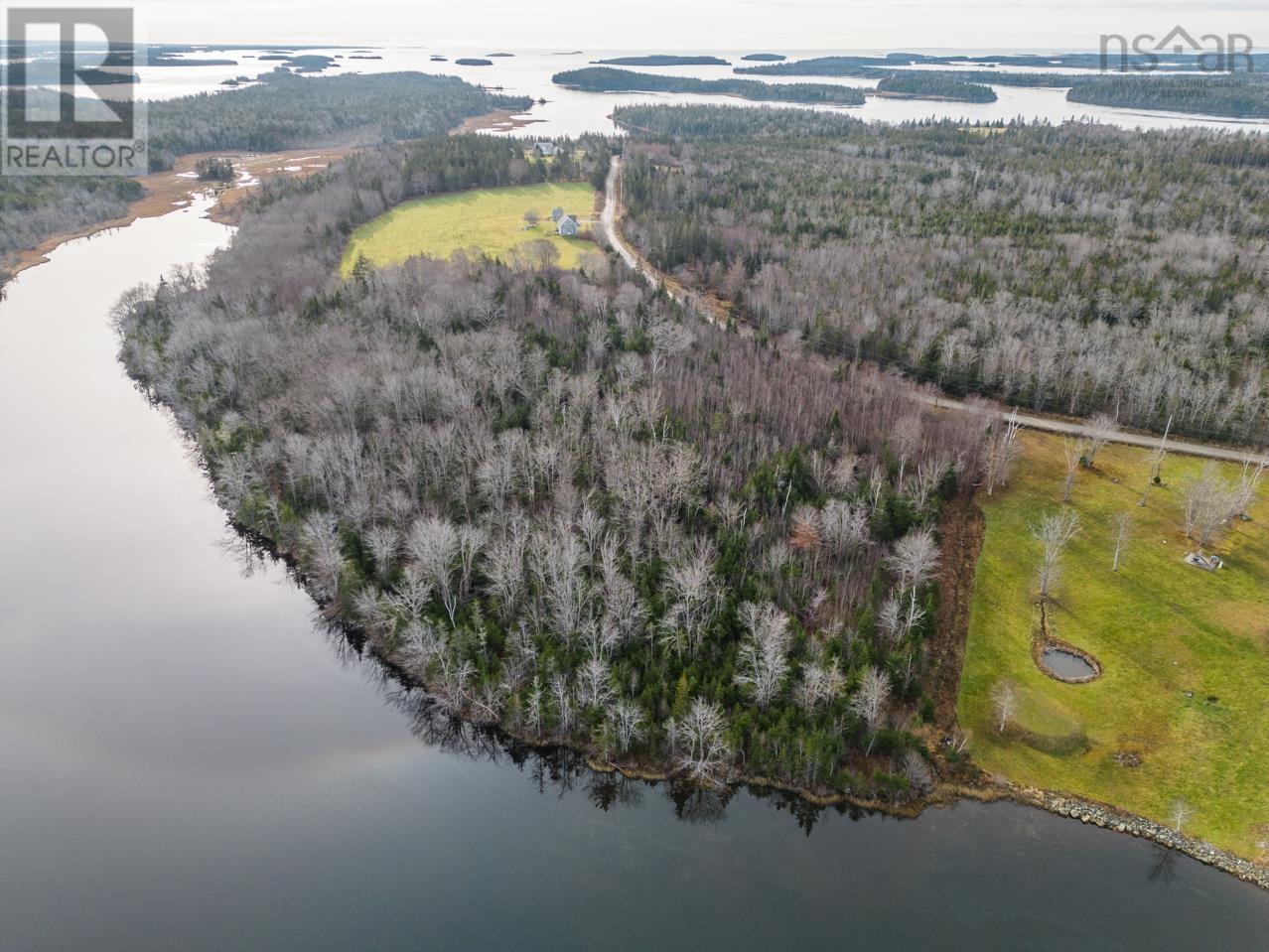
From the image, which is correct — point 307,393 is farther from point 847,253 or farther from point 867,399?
point 847,253

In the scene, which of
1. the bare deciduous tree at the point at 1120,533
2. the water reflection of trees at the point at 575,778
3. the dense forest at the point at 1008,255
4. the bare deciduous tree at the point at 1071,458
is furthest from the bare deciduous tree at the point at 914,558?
the dense forest at the point at 1008,255

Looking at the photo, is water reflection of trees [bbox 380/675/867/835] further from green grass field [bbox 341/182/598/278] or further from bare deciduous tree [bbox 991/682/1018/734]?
green grass field [bbox 341/182/598/278]

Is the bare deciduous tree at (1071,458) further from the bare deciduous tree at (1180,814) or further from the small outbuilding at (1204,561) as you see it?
the bare deciduous tree at (1180,814)

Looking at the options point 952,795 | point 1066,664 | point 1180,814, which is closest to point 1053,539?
point 1066,664

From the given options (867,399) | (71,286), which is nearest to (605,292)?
(867,399)

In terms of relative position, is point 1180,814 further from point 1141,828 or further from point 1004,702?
point 1004,702
